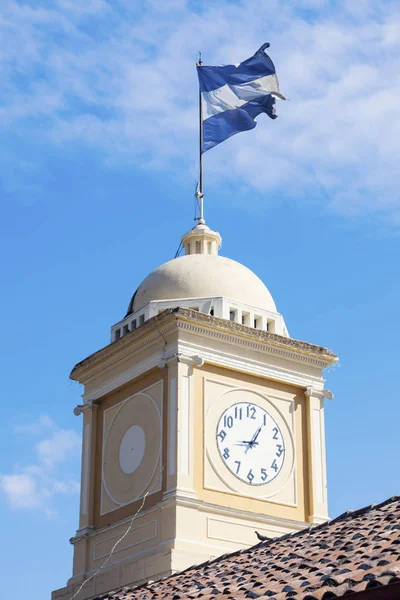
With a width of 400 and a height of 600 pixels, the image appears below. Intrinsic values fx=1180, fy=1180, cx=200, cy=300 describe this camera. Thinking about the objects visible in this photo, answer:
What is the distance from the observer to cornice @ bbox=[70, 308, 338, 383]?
939 inches

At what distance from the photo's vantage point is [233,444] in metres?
24.0

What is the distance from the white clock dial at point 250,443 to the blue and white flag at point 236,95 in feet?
21.7

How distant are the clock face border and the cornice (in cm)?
103

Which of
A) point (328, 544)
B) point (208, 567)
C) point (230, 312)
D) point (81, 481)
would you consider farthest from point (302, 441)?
point (328, 544)

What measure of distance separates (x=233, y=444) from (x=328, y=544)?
10120 millimetres

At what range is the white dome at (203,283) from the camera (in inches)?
992

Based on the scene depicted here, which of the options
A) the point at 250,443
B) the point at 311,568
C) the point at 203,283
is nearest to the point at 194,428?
the point at 250,443

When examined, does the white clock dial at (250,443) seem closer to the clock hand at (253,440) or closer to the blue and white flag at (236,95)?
the clock hand at (253,440)

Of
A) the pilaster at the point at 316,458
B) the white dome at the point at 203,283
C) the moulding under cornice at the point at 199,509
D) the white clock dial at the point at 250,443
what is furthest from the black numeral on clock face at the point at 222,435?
the white dome at the point at 203,283

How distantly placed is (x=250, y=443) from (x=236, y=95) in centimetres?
841

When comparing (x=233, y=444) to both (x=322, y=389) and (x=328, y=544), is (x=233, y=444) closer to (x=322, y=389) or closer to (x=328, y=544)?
(x=322, y=389)

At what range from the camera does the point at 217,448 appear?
23.7 meters

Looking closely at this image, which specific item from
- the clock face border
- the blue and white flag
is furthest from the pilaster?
the blue and white flag

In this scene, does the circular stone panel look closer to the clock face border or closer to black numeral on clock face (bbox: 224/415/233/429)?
the clock face border
